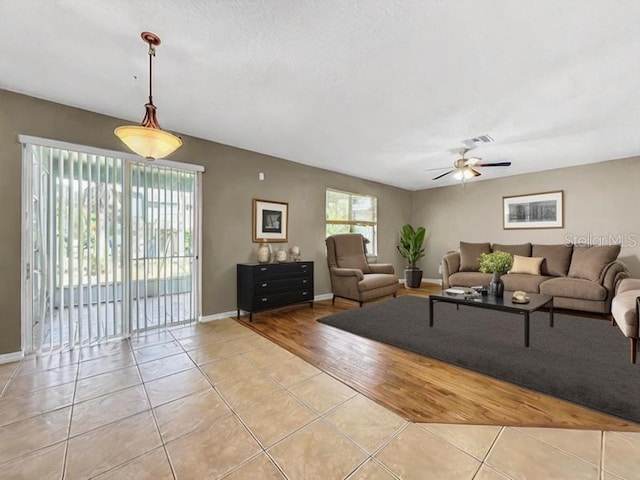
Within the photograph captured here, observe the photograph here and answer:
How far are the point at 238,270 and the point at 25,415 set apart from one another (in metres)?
2.48

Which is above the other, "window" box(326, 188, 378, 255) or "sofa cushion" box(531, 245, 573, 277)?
"window" box(326, 188, 378, 255)

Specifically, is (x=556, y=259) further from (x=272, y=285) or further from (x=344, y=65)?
(x=344, y=65)

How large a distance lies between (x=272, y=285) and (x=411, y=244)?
3.97m

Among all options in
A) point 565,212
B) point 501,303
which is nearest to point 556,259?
point 565,212

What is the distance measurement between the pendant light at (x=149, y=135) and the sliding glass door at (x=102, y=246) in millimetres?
1454

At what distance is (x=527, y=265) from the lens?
185 inches

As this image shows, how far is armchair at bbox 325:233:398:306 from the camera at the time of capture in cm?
447

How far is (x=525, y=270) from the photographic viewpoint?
15.4 ft

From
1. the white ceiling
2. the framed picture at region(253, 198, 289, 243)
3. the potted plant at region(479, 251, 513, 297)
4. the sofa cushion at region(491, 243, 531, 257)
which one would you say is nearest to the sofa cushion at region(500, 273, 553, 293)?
the sofa cushion at region(491, 243, 531, 257)

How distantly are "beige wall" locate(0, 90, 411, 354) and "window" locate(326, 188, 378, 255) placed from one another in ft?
0.53

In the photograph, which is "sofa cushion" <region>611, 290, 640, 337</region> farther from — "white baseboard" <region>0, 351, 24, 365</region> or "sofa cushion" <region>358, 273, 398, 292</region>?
"white baseboard" <region>0, 351, 24, 365</region>

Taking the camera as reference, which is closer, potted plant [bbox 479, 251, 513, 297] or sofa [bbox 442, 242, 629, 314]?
potted plant [bbox 479, 251, 513, 297]

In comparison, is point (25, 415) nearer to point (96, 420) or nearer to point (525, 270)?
point (96, 420)

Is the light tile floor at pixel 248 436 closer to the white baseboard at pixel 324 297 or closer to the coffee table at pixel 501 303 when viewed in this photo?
the coffee table at pixel 501 303
